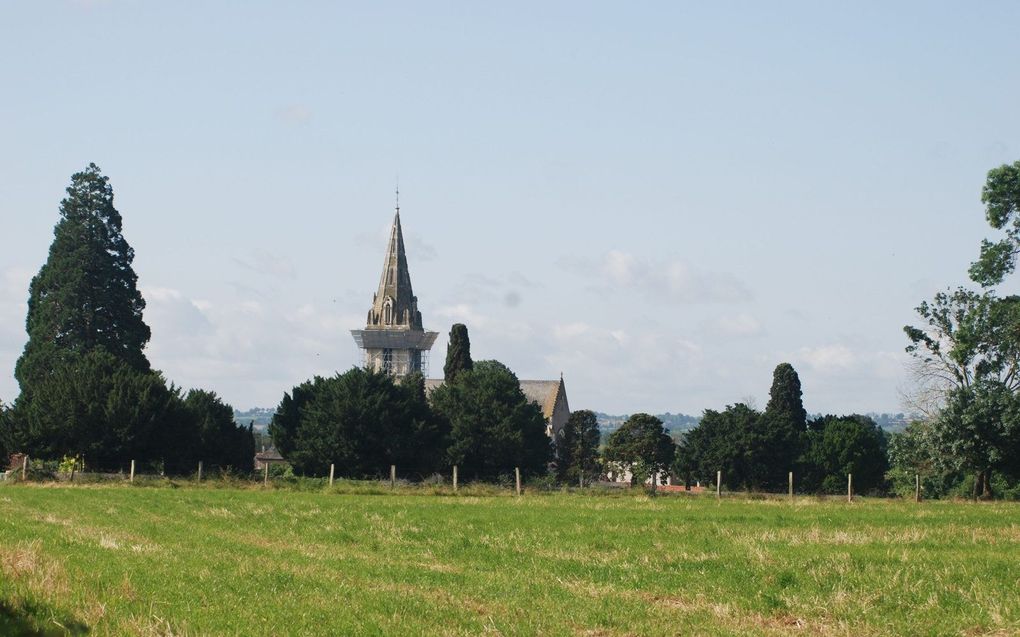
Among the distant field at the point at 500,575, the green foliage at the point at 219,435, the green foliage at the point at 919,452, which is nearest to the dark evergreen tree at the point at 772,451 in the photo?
the green foliage at the point at 919,452

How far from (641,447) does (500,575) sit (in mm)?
108999

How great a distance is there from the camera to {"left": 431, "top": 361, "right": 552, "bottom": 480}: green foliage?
98625mm

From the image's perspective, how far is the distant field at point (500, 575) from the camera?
1543cm

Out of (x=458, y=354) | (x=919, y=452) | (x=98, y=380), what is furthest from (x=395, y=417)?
(x=458, y=354)

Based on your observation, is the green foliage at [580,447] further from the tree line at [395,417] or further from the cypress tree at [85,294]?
the cypress tree at [85,294]

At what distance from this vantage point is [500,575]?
20.8 meters

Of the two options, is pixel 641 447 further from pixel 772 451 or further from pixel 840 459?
pixel 772 451

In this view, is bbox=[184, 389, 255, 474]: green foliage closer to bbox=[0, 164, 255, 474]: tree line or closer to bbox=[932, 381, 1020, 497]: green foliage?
bbox=[0, 164, 255, 474]: tree line

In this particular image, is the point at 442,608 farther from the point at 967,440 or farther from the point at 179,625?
the point at 967,440

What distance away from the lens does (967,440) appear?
195ft

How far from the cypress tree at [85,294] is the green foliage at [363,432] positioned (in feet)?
45.1

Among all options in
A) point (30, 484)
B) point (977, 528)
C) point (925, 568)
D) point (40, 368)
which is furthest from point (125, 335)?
point (925, 568)

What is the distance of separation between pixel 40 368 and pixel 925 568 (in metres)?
79.8

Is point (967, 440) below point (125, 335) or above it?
below
